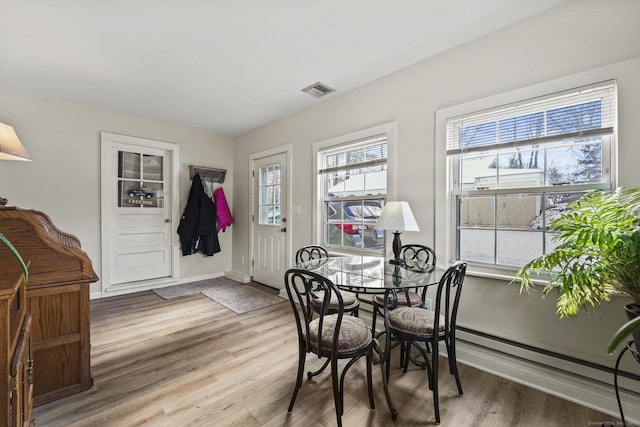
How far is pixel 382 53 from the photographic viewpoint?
7.55 feet

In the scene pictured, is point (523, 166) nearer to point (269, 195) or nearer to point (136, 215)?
point (269, 195)

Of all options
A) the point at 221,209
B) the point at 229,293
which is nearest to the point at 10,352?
the point at 229,293

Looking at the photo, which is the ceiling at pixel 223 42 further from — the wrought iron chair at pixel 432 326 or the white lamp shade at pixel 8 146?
the wrought iron chair at pixel 432 326

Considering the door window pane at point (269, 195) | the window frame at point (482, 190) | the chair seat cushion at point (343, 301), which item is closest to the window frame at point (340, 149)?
the window frame at point (482, 190)

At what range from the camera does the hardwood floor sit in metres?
1.52

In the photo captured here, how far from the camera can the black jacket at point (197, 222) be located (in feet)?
13.6

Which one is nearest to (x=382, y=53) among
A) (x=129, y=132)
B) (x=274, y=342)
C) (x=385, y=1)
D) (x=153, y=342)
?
(x=385, y=1)

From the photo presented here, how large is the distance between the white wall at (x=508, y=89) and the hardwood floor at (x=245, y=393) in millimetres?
413

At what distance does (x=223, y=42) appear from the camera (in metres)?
2.17

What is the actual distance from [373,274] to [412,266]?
42 cm

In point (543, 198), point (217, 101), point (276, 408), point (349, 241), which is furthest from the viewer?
point (217, 101)

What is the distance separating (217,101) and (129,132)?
4.84ft

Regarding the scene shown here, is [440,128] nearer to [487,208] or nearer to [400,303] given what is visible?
[487,208]

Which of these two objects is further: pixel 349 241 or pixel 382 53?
pixel 349 241
